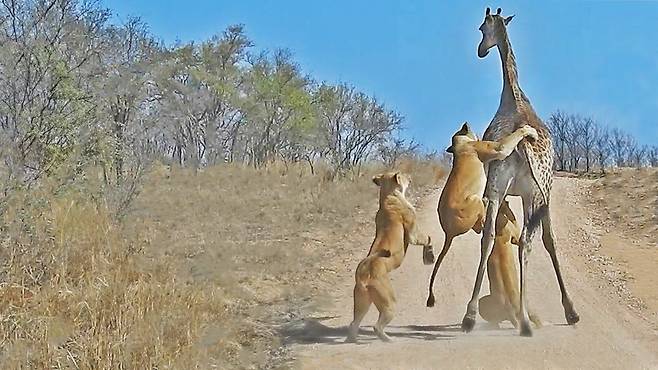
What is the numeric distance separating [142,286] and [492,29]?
4133 millimetres

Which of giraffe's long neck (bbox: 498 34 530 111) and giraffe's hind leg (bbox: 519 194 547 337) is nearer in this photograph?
giraffe's hind leg (bbox: 519 194 547 337)

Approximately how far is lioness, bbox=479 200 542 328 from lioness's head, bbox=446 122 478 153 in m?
Result: 0.67

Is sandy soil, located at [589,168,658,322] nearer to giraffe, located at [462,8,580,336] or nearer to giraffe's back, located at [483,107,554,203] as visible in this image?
giraffe, located at [462,8,580,336]

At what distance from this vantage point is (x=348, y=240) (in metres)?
13.6

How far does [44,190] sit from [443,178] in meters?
15.9

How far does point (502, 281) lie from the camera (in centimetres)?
718

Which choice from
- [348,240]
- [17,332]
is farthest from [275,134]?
[17,332]

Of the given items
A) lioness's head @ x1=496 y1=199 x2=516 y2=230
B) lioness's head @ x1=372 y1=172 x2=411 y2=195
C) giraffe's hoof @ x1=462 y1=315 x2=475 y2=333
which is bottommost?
giraffe's hoof @ x1=462 y1=315 x2=475 y2=333

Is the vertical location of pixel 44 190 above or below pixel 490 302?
above

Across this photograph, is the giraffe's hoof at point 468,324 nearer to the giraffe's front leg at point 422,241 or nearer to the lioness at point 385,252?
the giraffe's front leg at point 422,241

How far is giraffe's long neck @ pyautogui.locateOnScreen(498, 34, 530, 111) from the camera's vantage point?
7492 millimetres

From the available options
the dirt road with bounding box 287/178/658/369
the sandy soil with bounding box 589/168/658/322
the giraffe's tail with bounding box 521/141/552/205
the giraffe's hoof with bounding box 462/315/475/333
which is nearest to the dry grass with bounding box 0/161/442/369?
the dirt road with bounding box 287/178/658/369

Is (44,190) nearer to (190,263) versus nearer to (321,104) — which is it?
(190,263)

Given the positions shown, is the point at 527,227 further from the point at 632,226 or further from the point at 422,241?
the point at 632,226
